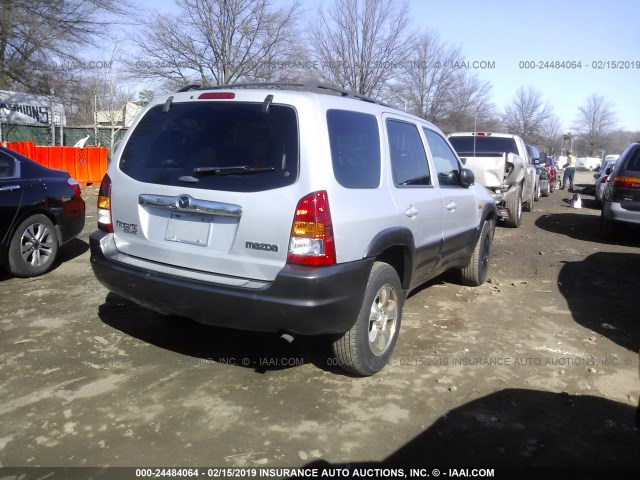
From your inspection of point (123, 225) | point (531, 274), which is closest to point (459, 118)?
point (531, 274)

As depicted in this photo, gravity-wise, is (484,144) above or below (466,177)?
above

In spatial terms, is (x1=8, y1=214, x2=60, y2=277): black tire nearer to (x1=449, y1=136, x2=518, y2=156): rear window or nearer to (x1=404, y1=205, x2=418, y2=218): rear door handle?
(x1=404, y1=205, x2=418, y2=218): rear door handle

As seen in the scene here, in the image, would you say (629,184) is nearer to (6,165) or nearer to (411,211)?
(411,211)

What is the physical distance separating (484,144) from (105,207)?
9.74m

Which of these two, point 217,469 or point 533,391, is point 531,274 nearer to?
point 533,391

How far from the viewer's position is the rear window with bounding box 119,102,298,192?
313 cm

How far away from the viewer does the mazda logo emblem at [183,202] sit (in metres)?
3.24

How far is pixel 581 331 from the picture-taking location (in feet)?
15.7

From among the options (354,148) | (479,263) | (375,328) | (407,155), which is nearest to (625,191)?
(479,263)

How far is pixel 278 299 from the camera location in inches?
119

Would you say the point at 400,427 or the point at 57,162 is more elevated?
the point at 57,162

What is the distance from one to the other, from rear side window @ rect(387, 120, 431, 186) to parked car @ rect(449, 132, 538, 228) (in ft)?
19.0

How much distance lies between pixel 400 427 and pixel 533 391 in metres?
1.12

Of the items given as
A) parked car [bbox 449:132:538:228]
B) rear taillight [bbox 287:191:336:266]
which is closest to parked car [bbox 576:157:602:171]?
parked car [bbox 449:132:538:228]
